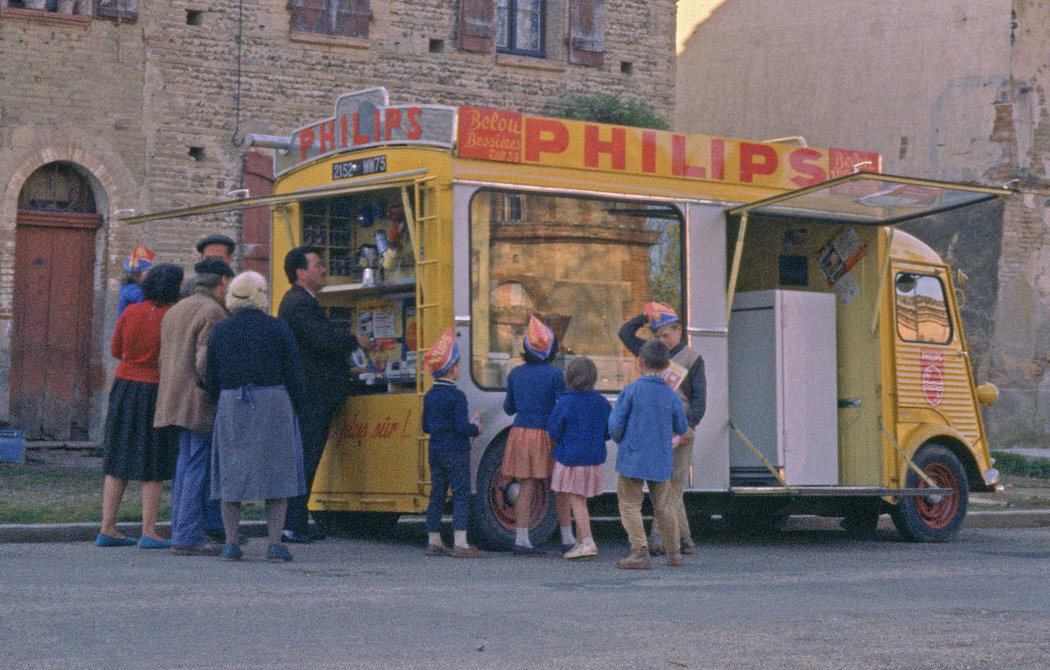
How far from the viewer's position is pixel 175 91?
65.7 feet

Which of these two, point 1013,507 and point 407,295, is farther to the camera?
point 1013,507

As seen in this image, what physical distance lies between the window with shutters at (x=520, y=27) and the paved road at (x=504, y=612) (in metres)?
12.8

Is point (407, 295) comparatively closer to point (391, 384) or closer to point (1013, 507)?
point (391, 384)

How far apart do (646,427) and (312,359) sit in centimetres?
248

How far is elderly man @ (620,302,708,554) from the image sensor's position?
10.9 metres

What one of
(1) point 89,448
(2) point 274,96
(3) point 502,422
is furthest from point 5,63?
(3) point 502,422

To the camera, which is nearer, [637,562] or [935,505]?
[637,562]

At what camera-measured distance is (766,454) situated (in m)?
12.6

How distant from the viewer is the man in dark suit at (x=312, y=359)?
35.9 feet

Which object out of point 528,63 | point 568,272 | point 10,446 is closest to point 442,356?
point 568,272

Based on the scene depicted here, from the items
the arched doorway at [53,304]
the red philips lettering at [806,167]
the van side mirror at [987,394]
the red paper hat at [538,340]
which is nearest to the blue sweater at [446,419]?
the red paper hat at [538,340]

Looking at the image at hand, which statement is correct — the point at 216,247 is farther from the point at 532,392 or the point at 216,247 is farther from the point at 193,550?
the point at 532,392

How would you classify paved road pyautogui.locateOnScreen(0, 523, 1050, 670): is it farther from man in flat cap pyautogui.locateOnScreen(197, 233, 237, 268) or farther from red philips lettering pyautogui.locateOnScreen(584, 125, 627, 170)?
red philips lettering pyautogui.locateOnScreen(584, 125, 627, 170)

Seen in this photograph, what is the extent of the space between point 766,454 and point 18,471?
775 cm
